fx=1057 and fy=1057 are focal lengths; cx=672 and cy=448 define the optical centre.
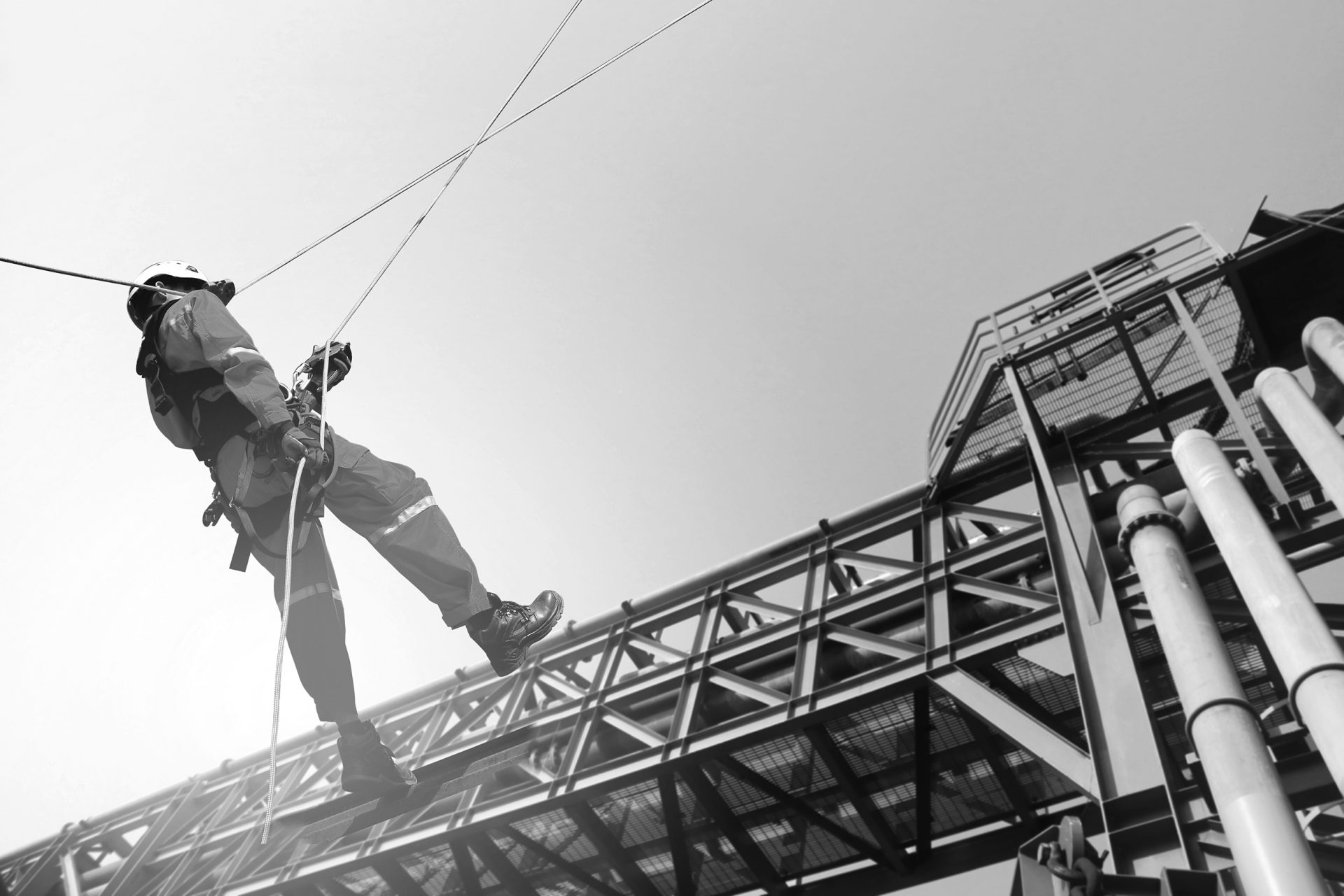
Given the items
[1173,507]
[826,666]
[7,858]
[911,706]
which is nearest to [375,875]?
[826,666]

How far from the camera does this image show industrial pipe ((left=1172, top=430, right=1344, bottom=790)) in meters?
4.06

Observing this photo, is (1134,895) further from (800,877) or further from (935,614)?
(800,877)

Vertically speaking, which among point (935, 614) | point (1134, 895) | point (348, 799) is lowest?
point (1134, 895)

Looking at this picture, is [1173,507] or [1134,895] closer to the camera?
[1134,895]

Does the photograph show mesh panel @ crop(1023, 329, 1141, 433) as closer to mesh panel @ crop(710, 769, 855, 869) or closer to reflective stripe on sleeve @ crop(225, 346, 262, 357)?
mesh panel @ crop(710, 769, 855, 869)

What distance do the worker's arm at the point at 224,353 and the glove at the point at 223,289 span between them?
289 mm

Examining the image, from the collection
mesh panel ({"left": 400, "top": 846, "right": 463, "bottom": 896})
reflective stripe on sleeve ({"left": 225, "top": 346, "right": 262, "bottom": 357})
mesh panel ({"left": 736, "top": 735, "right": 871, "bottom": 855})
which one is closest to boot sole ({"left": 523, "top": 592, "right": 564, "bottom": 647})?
reflective stripe on sleeve ({"left": 225, "top": 346, "right": 262, "bottom": 357})

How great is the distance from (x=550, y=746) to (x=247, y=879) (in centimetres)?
339

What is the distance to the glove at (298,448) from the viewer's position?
559cm

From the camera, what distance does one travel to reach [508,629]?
6586mm

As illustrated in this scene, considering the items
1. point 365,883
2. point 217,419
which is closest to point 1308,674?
point 217,419

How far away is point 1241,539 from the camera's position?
16.8ft

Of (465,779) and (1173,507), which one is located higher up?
(1173,507)

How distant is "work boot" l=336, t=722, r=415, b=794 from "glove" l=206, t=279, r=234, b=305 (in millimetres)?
2783
